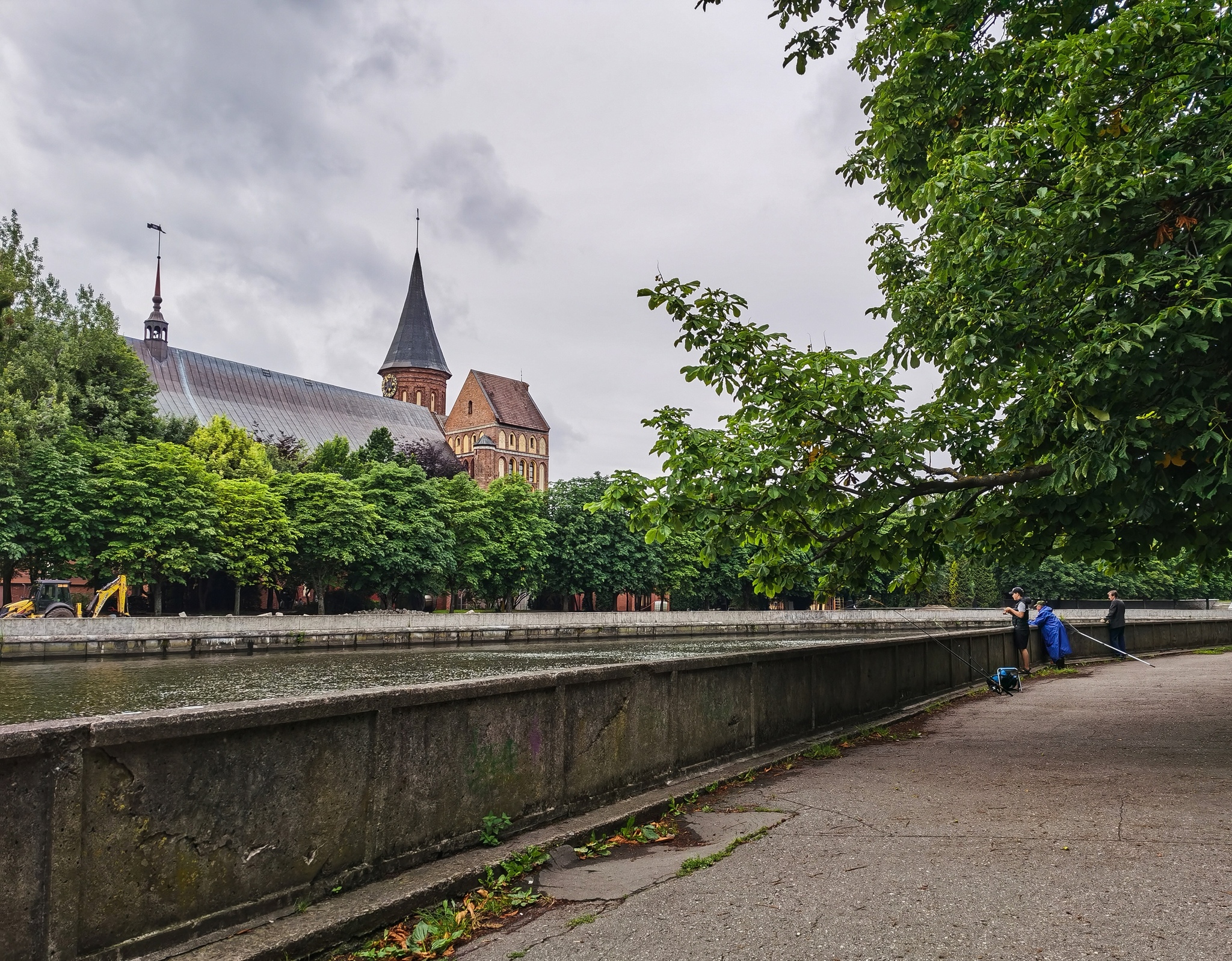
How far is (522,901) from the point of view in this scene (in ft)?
17.2

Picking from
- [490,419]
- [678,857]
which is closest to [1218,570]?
[678,857]

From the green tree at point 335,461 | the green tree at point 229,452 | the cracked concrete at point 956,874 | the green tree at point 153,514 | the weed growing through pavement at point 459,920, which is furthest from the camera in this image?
the green tree at point 335,461

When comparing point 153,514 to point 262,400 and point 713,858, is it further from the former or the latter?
point 713,858

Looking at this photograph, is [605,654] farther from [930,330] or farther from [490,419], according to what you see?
[490,419]

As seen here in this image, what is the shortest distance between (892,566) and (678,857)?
18.6ft

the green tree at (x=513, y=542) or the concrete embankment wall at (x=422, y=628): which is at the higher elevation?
the green tree at (x=513, y=542)

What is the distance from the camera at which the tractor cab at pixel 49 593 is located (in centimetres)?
5106

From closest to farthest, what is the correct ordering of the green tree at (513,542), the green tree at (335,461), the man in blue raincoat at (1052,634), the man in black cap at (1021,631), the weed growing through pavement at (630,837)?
the weed growing through pavement at (630,837) < the man in black cap at (1021,631) < the man in blue raincoat at (1052,634) < the green tree at (335,461) < the green tree at (513,542)

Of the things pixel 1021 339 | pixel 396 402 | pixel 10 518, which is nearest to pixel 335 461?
pixel 10 518

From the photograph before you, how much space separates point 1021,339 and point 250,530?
2169 inches

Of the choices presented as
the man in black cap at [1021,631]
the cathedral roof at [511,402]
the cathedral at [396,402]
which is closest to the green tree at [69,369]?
the cathedral at [396,402]

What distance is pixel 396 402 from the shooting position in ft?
389

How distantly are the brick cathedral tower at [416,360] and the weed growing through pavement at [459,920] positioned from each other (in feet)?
406

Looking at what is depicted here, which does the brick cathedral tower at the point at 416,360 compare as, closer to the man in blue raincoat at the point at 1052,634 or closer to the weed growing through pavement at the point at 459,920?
the man in blue raincoat at the point at 1052,634
